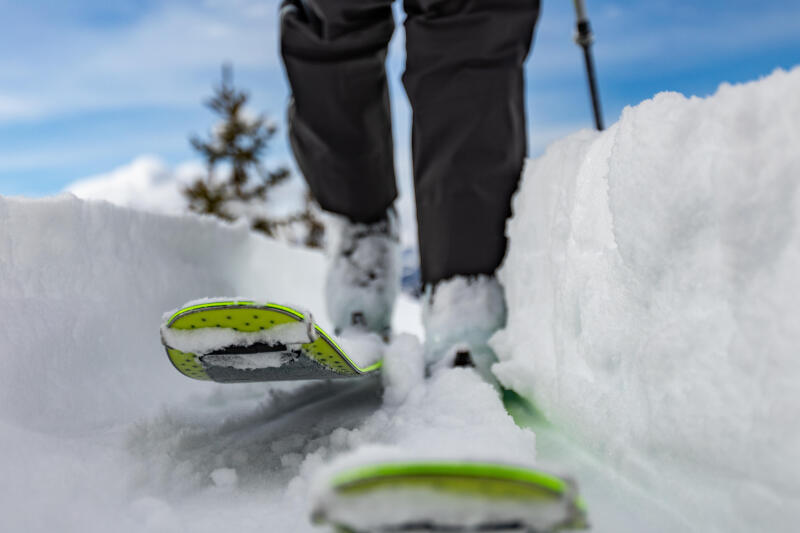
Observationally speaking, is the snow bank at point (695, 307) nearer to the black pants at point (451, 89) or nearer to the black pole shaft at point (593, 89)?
the black pants at point (451, 89)

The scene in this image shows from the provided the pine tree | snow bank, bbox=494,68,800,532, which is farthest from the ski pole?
the pine tree

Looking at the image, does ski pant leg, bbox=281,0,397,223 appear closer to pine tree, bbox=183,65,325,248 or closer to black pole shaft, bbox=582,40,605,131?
black pole shaft, bbox=582,40,605,131

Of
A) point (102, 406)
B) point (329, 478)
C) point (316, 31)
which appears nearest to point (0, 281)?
point (102, 406)

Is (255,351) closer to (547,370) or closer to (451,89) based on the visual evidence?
(547,370)

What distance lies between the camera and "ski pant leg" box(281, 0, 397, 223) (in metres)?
1.40

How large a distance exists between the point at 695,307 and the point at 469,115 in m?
0.77

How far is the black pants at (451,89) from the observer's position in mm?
1252

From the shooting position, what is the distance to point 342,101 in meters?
1.46

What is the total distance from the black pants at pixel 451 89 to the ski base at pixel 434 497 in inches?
34.9

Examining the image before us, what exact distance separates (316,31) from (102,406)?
1.02 metres

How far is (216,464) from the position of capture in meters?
0.90

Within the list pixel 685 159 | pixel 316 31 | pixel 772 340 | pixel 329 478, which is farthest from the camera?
pixel 316 31

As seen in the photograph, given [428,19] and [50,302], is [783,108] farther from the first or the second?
[50,302]

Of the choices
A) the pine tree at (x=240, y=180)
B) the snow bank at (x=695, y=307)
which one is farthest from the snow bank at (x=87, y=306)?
the pine tree at (x=240, y=180)
